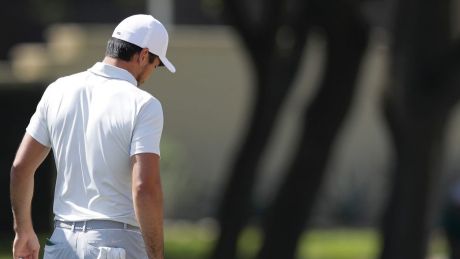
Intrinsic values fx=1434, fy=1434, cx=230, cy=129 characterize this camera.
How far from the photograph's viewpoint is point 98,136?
5.64 m

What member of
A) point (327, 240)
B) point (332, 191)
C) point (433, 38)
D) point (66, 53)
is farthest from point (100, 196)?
point (332, 191)

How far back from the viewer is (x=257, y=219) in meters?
26.0

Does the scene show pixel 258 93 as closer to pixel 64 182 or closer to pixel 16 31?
pixel 64 182

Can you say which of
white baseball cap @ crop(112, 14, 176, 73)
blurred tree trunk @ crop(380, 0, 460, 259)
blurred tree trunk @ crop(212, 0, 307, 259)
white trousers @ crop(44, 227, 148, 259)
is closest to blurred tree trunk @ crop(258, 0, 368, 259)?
blurred tree trunk @ crop(212, 0, 307, 259)

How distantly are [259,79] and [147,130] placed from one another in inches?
401

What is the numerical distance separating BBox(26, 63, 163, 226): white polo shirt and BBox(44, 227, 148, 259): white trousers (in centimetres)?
6

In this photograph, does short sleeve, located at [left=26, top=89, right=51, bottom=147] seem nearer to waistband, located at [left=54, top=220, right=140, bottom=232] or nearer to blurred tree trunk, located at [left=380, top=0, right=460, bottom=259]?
waistband, located at [left=54, top=220, right=140, bottom=232]

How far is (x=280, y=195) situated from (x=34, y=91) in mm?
6911

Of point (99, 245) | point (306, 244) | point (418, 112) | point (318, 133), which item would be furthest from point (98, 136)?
point (306, 244)

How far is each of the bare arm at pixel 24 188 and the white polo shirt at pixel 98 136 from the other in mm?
98

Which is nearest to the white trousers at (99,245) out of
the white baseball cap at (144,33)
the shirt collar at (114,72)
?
the shirt collar at (114,72)

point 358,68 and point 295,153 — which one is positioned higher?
point 358,68

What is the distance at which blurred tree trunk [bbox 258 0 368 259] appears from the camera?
49.3 feet

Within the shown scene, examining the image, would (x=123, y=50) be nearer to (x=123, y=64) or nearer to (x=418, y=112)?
(x=123, y=64)
